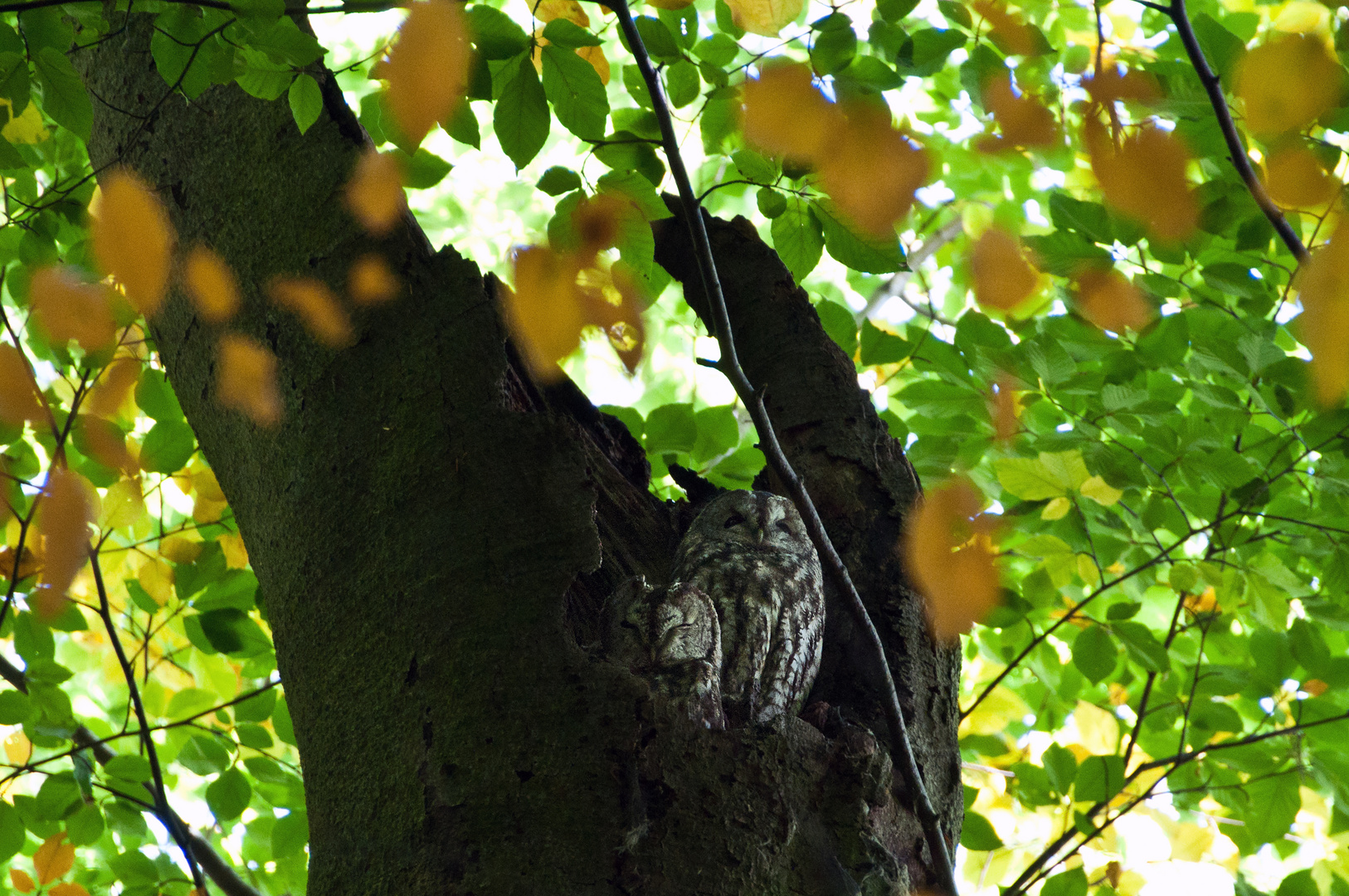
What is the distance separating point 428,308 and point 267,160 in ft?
1.63

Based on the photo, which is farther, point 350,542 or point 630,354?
point 630,354

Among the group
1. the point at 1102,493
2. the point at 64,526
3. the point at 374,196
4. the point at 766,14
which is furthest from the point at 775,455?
the point at 64,526

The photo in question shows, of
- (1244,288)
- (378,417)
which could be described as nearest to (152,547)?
(378,417)

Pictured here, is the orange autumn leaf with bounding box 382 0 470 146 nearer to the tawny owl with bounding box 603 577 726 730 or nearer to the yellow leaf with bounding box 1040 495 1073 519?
the tawny owl with bounding box 603 577 726 730

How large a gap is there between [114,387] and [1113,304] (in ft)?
8.89

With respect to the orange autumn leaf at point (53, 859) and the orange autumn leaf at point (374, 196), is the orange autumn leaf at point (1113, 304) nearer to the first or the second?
the orange autumn leaf at point (374, 196)

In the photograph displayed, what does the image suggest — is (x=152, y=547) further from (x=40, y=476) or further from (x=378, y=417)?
(x=378, y=417)

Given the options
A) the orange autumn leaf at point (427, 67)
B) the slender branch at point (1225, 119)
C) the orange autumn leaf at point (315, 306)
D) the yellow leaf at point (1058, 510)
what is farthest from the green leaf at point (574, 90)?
the yellow leaf at point (1058, 510)

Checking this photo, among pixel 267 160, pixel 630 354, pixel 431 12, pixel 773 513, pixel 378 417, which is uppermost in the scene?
pixel 630 354

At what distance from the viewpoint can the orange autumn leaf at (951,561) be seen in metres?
1.89

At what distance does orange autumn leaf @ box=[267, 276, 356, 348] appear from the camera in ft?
5.03

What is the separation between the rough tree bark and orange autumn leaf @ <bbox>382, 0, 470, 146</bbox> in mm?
120

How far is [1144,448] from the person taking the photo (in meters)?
2.82

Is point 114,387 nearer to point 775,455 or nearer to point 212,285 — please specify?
point 212,285
